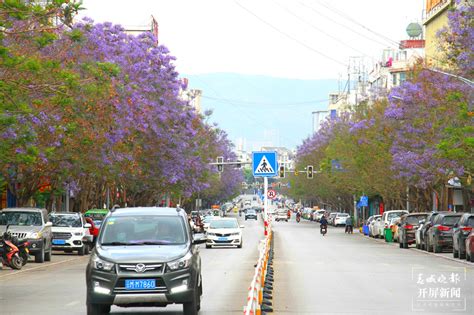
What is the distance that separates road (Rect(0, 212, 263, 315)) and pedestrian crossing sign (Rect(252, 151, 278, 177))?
9.98 ft

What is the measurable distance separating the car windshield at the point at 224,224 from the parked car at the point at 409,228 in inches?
323

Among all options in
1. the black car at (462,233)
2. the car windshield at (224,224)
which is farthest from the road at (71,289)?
the car windshield at (224,224)

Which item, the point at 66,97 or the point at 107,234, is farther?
the point at 66,97

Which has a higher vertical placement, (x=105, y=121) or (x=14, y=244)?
(x=105, y=121)

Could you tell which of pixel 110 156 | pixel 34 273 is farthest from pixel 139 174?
pixel 34 273

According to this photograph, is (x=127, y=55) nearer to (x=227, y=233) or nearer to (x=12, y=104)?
(x=227, y=233)

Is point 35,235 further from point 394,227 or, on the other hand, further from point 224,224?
point 394,227

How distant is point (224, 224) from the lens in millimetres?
54406

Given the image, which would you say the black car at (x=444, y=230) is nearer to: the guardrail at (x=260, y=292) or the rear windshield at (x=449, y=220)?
the rear windshield at (x=449, y=220)

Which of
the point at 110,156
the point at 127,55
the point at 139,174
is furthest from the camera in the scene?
the point at 139,174

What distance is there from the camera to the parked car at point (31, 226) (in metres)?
38.1

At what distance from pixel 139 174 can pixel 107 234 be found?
4740cm

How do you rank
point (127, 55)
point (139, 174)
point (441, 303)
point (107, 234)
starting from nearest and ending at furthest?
point (107, 234)
point (441, 303)
point (127, 55)
point (139, 174)

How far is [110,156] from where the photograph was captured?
174 feet
